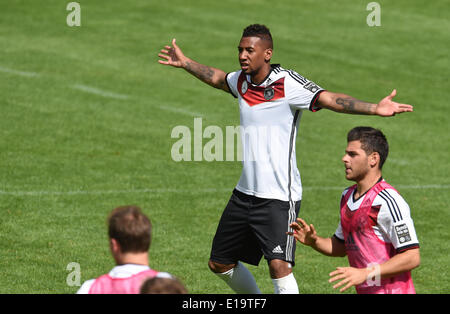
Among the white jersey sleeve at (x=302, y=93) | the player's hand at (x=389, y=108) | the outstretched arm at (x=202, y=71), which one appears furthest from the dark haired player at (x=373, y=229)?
the outstretched arm at (x=202, y=71)

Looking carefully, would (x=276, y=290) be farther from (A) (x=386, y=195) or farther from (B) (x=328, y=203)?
(B) (x=328, y=203)

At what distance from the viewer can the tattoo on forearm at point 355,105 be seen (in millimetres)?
7602

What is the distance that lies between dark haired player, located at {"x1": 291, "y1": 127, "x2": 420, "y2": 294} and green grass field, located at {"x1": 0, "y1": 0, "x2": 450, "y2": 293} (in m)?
3.24

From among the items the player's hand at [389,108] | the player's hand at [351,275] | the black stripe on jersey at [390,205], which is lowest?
the player's hand at [351,275]

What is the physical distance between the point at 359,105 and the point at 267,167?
116cm

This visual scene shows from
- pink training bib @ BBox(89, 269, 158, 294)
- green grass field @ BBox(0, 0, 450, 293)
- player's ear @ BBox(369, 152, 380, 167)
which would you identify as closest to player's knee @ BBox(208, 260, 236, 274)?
green grass field @ BBox(0, 0, 450, 293)

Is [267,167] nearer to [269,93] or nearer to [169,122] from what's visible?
[269,93]

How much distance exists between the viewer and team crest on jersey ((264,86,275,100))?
27.2 ft

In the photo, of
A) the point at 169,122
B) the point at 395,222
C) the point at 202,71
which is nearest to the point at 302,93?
the point at 202,71

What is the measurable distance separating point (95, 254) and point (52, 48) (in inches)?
480

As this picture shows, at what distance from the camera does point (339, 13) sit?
86.1 ft

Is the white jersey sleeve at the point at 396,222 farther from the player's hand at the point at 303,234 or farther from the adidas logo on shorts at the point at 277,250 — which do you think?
the adidas logo on shorts at the point at 277,250

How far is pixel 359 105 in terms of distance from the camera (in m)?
7.75

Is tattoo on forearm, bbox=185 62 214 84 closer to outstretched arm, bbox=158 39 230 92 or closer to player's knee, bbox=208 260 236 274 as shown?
outstretched arm, bbox=158 39 230 92
